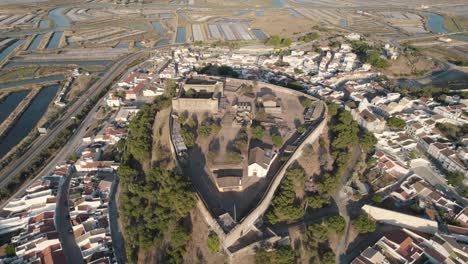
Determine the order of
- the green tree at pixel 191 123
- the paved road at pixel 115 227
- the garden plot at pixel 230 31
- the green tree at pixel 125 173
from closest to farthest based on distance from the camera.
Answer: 1. the paved road at pixel 115 227
2. the green tree at pixel 125 173
3. the green tree at pixel 191 123
4. the garden plot at pixel 230 31

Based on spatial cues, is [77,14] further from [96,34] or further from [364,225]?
[364,225]

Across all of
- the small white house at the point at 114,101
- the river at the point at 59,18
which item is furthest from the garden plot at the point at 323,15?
the river at the point at 59,18

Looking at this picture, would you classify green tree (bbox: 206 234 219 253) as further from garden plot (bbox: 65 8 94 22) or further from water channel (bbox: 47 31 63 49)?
garden plot (bbox: 65 8 94 22)

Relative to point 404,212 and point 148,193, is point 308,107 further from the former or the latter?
point 148,193

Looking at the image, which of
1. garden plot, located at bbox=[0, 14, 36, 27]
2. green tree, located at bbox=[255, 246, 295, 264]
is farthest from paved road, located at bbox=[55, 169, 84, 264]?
garden plot, located at bbox=[0, 14, 36, 27]

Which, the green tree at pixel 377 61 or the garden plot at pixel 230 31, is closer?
the green tree at pixel 377 61

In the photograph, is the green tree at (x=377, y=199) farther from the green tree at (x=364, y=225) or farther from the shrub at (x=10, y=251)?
the shrub at (x=10, y=251)

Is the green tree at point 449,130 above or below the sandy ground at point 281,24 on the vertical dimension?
below
